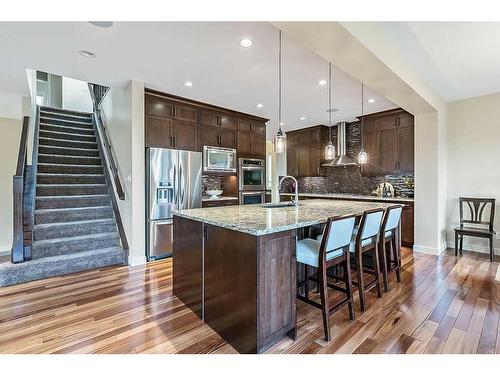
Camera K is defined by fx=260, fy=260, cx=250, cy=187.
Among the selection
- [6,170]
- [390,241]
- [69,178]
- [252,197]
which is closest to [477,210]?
[390,241]

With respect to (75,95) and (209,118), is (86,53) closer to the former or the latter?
(209,118)

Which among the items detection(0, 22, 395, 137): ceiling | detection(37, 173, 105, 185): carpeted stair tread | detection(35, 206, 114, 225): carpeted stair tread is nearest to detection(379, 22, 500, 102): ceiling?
detection(0, 22, 395, 137): ceiling

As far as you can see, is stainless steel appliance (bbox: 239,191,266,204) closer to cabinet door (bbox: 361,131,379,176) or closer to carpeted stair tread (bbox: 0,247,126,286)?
cabinet door (bbox: 361,131,379,176)

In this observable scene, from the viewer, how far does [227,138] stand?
207 inches

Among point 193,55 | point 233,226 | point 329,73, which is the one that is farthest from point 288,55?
point 233,226

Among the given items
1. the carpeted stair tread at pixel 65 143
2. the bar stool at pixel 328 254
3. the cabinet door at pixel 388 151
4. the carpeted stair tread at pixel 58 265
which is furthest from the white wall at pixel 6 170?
the cabinet door at pixel 388 151

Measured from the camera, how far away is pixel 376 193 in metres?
5.78

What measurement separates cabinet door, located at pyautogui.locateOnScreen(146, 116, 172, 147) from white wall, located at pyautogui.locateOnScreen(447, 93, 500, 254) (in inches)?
195

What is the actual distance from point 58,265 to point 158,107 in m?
2.65

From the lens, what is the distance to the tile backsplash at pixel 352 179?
18.3 ft

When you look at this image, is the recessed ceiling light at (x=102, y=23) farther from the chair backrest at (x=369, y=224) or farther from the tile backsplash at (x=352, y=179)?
the tile backsplash at (x=352, y=179)

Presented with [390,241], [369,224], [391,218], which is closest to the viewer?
[369,224]

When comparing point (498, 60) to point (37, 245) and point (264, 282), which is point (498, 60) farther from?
point (37, 245)
